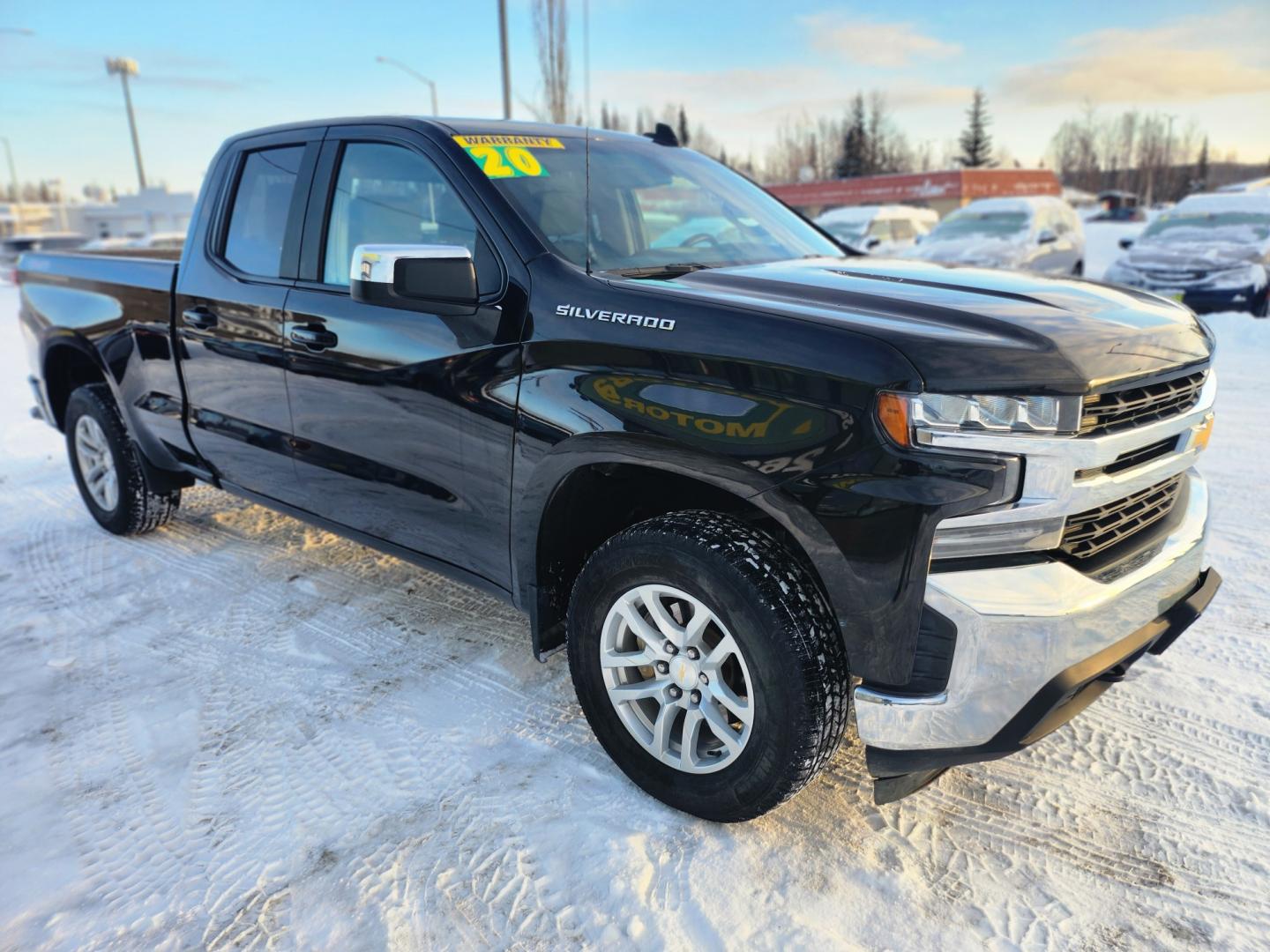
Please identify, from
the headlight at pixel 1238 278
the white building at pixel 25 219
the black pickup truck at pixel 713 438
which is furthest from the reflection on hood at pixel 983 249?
the white building at pixel 25 219

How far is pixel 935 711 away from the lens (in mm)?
1958

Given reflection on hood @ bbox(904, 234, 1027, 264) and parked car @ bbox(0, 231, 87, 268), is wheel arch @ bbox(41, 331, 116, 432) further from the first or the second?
parked car @ bbox(0, 231, 87, 268)

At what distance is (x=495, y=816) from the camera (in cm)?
241

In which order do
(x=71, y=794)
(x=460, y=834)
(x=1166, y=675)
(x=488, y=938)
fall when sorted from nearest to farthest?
(x=488, y=938) → (x=460, y=834) → (x=71, y=794) → (x=1166, y=675)

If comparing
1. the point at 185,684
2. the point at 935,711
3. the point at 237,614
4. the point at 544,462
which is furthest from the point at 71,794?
the point at 935,711

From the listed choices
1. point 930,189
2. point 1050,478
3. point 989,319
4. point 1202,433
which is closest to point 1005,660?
point 1050,478

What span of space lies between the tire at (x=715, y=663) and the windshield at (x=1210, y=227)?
39.6 ft

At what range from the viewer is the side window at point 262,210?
11.1ft

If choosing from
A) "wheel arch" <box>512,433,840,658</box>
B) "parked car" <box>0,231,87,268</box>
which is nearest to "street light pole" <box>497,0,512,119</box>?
"wheel arch" <box>512,433,840,658</box>

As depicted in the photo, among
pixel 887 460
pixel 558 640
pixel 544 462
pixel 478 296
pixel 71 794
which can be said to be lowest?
pixel 71 794

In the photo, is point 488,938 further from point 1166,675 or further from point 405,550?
point 1166,675

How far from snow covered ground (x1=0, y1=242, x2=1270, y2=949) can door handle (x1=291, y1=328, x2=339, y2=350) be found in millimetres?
1152

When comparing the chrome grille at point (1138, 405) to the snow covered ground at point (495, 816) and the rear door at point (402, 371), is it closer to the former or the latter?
the snow covered ground at point (495, 816)

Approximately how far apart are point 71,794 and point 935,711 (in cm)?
241
